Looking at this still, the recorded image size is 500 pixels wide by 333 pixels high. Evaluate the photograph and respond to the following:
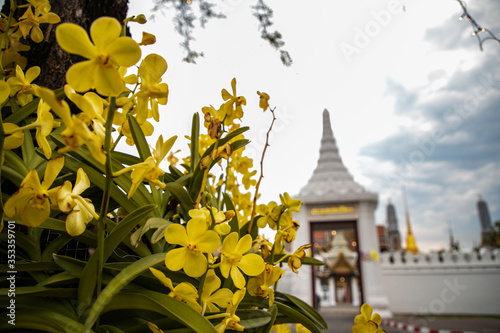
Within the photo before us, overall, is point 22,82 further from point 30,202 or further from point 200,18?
point 200,18

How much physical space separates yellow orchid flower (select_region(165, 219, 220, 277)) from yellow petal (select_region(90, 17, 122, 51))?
142 mm

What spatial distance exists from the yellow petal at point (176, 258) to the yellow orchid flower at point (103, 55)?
5.2 inches

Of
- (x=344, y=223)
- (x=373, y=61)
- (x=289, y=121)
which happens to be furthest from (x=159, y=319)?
(x=344, y=223)

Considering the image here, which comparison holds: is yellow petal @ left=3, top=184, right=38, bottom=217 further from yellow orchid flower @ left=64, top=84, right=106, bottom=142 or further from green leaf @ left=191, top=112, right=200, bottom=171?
green leaf @ left=191, top=112, right=200, bottom=171

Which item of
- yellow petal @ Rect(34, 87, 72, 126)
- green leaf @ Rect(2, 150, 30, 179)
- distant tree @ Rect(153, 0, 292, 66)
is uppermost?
distant tree @ Rect(153, 0, 292, 66)

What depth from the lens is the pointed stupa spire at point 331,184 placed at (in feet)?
23.7

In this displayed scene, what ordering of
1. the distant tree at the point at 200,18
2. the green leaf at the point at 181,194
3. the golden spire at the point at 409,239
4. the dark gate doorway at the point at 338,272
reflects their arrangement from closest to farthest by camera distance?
the green leaf at the point at 181,194, the distant tree at the point at 200,18, the dark gate doorway at the point at 338,272, the golden spire at the point at 409,239

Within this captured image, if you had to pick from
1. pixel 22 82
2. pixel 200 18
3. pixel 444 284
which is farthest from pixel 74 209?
pixel 444 284

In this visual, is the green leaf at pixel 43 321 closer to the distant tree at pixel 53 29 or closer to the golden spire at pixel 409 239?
the distant tree at pixel 53 29

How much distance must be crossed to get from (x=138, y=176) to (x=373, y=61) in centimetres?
111

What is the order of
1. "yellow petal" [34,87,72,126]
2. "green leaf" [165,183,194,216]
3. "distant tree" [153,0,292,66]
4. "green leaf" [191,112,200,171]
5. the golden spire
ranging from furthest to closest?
the golden spire, "distant tree" [153,0,292,66], "green leaf" [191,112,200,171], "green leaf" [165,183,194,216], "yellow petal" [34,87,72,126]

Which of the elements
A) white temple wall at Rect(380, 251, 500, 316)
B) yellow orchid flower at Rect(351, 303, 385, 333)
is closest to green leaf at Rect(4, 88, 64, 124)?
yellow orchid flower at Rect(351, 303, 385, 333)

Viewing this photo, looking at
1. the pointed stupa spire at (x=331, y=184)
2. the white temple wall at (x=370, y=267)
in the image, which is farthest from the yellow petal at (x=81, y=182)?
the white temple wall at (x=370, y=267)

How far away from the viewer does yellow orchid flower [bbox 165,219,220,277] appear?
25cm
